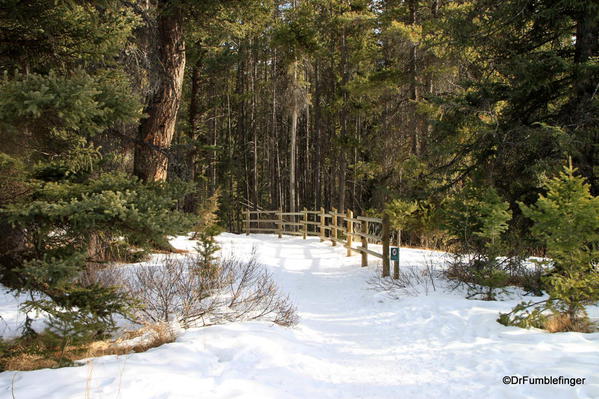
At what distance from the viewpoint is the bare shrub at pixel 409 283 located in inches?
281

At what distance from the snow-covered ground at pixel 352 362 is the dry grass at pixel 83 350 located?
244 millimetres

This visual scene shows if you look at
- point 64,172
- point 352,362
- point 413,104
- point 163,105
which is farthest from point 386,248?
point 413,104

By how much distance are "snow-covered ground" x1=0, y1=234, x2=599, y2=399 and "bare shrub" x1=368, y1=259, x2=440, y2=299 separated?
2.30 ft

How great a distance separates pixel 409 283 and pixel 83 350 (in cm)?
523

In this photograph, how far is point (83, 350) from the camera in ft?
14.5

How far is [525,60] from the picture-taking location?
22.6ft

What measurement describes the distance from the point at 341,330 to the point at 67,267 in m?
3.85

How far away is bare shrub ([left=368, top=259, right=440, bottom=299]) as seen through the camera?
7.12 metres

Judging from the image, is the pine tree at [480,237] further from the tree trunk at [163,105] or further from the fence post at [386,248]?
the tree trunk at [163,105]

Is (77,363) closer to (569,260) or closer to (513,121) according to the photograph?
(569,260)

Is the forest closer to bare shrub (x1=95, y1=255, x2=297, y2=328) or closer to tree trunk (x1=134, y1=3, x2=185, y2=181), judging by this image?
tree trunk (x1=134, y1=3, x2=185, y2=181)

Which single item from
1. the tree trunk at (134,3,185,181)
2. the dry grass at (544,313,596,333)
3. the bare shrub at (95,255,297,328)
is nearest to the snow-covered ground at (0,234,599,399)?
the dry grass at (544,313,596,333)

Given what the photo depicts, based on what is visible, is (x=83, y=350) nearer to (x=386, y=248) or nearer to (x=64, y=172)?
(x=64, y=172)

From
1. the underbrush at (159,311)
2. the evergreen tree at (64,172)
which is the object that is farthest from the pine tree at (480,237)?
the evergreen tree at (64,172)
